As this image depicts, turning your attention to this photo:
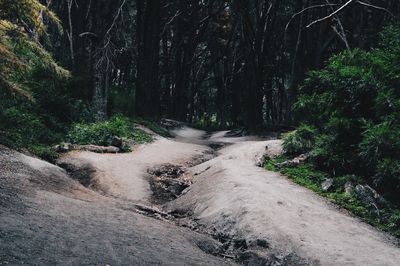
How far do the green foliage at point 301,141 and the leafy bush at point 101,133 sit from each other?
4.57 meters

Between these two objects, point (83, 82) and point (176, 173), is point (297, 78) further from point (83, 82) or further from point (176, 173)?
point (176, 173)

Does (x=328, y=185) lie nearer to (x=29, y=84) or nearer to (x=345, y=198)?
(x=345, y=198)

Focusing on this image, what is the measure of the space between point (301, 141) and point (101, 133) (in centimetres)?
541

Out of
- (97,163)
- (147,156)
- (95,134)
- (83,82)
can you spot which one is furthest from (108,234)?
(83,82)

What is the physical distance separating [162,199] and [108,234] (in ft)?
11.5

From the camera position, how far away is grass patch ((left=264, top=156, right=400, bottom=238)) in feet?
22.4

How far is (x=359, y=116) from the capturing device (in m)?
8.96

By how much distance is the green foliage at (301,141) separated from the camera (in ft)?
33.2

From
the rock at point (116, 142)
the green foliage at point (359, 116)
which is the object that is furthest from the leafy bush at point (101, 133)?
the green foliage at point (359, 116)

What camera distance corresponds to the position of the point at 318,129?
399 inches

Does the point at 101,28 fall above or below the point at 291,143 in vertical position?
above

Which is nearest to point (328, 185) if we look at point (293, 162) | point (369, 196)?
point (369, 196)

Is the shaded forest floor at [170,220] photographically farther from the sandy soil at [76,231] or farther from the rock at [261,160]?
the rock at [261,160]

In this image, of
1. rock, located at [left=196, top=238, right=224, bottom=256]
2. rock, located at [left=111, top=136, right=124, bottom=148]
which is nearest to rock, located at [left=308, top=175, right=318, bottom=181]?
rock, located at [left=196, top=238, right=224, bottom=256]
